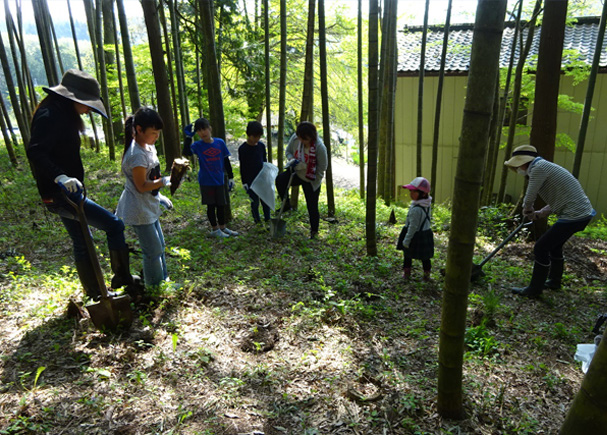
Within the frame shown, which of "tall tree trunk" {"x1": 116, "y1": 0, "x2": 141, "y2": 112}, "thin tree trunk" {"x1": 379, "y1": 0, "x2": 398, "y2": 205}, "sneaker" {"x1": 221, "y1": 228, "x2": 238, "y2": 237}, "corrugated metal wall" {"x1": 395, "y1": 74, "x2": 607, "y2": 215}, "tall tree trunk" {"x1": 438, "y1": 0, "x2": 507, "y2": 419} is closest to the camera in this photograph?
"tall tree trunk" {"x1": 438, "y1": 0, "x2": 507, "y2": 419}

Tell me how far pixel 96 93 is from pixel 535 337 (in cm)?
424

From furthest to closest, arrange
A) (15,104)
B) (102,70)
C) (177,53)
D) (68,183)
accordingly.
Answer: (102,70), (15,104), (177,53), (68,183)

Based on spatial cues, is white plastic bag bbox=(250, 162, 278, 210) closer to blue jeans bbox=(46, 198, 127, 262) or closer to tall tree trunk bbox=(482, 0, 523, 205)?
blue jeans bbox=(46, 198, 127, 262)

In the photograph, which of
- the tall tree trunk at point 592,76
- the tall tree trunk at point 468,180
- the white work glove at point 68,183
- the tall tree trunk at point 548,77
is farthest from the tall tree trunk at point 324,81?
the tall tree trunk at point 468,180

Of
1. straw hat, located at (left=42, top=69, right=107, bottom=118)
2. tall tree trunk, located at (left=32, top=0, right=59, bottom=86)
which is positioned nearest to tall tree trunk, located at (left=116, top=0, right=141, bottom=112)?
tall tree trunk, located at (left=32, top=0, right=59, bottom=86)

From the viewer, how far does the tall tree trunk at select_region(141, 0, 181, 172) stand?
6688mm

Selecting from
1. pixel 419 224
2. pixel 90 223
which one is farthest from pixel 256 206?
pixel 90 223

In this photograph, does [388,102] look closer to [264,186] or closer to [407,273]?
[264,186]

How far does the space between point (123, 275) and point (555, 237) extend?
14.3ft

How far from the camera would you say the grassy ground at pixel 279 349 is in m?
2.37

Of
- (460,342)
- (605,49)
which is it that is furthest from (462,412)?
(605,49)

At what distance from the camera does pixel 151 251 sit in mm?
3439

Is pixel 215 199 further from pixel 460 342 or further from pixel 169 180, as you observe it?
pixel 460 342

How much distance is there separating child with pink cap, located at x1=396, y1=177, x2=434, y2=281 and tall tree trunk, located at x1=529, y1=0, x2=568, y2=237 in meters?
2.81
